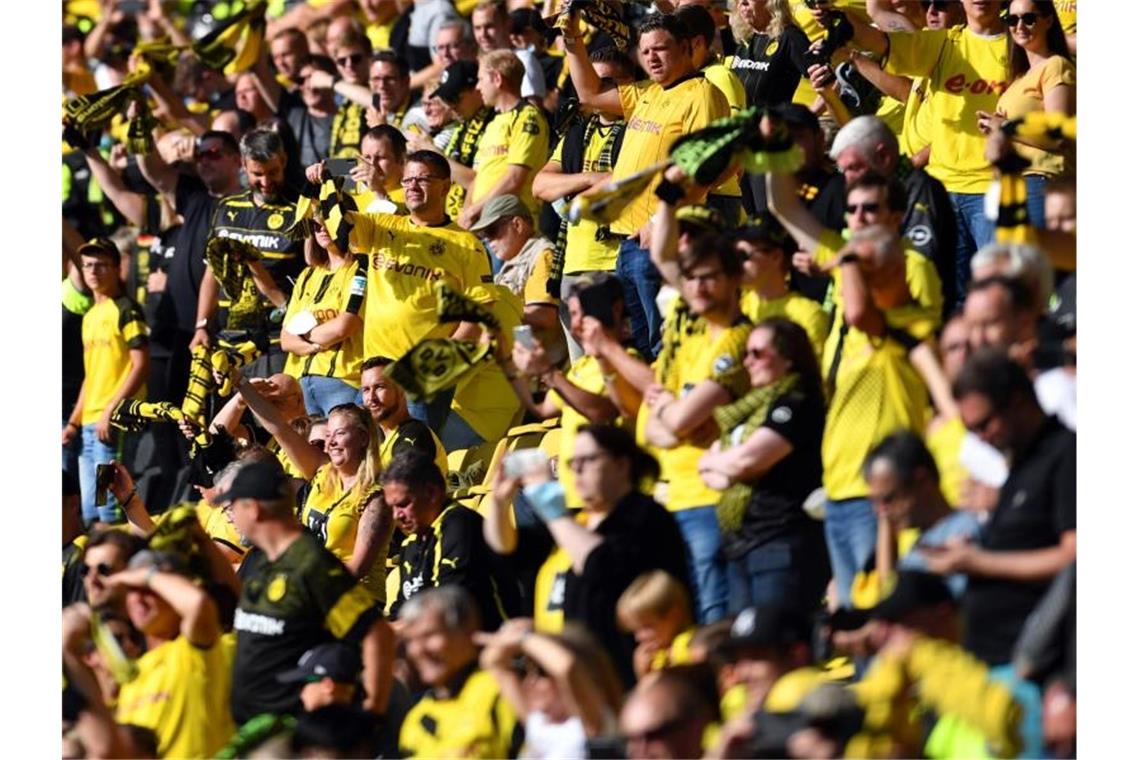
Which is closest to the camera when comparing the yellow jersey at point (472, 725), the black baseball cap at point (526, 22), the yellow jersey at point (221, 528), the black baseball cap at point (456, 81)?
the yellow jersey at point (472, 725)

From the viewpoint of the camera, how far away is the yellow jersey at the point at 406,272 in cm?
1326

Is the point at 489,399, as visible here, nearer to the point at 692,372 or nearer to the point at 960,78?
the point at 960,78

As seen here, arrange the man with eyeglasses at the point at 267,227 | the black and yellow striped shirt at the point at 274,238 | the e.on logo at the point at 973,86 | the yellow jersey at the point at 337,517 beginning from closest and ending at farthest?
the yellow jersey at the point at 337,517 → the e.on logo at the point at 973,86 → the man with eyeglasses at the point at 267,227 → the black and yellow striped shirt at the point at 274,238

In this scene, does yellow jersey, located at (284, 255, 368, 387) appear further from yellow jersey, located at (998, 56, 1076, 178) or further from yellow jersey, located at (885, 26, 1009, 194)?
yellow jersey, located at (998, 56, 1076, 178)

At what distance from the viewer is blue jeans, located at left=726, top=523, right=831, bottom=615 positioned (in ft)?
32.0

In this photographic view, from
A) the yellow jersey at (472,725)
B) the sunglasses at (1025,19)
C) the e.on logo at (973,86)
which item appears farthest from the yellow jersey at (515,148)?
the yellow jersey at (472,725)

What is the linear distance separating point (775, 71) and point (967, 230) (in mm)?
1995

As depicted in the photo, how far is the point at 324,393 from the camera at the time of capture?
44.3 ft

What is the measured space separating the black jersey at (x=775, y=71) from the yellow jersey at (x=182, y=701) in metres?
4.90

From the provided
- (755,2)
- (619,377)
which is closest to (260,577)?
(619,377)

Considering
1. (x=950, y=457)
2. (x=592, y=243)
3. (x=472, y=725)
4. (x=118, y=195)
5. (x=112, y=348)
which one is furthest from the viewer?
(x=118, y=195)

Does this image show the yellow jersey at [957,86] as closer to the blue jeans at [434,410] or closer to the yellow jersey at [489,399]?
the yellow jersey at [489,399]

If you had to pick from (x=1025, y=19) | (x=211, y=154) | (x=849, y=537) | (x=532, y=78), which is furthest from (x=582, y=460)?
(x=211, y=154)

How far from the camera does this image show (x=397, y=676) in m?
10.6
